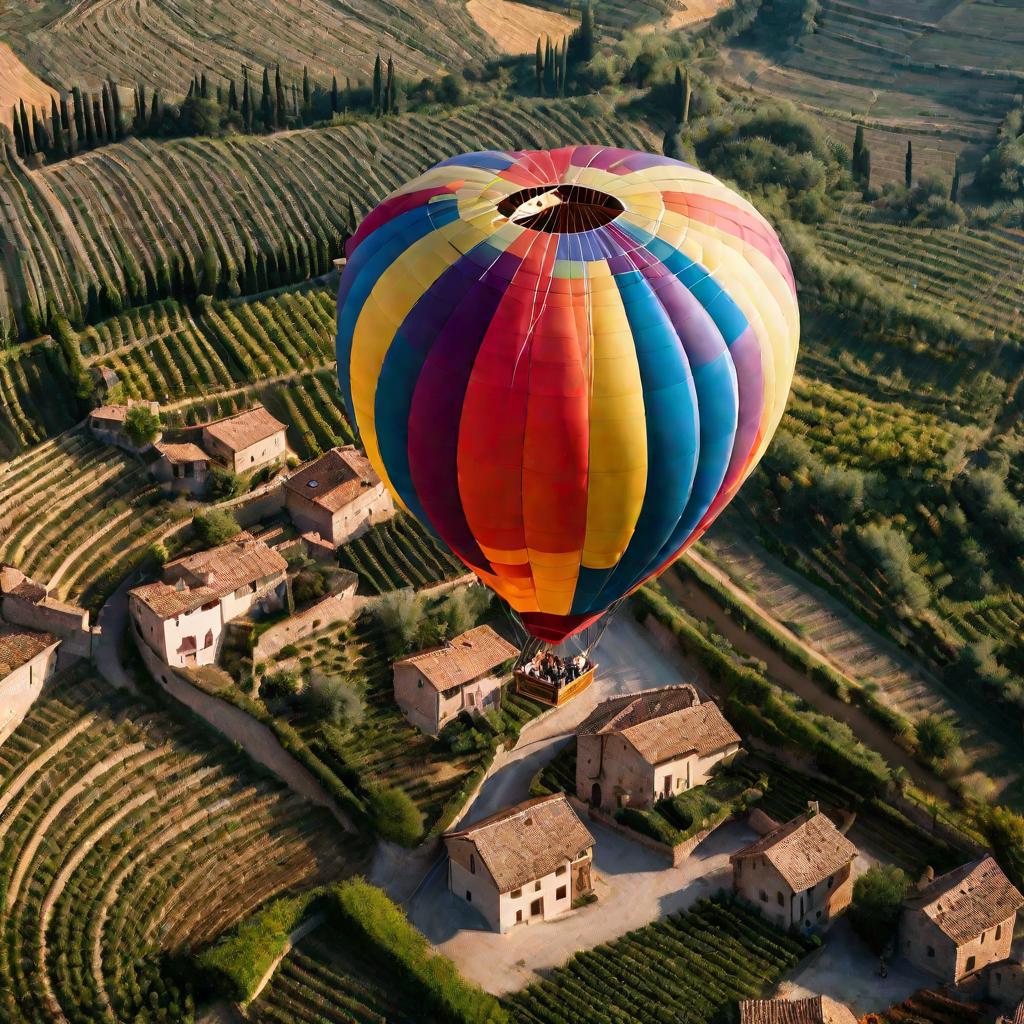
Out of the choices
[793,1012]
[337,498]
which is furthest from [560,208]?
[793,1012]

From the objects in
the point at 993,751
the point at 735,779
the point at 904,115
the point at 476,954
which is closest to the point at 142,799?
the point at 476,954

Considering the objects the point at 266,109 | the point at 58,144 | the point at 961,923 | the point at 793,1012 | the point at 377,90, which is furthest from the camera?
the point at 377,90

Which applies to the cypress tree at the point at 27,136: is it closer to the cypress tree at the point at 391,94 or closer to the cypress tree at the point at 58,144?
the cypress tree at the point at 58,144

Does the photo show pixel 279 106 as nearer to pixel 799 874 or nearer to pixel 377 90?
pixel 377 90

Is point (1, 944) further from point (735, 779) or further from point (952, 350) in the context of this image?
point (952, 350)

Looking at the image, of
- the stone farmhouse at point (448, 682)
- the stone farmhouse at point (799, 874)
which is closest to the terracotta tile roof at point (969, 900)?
the stone farmhouse at point (799, 874)
